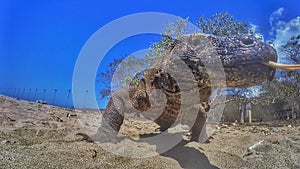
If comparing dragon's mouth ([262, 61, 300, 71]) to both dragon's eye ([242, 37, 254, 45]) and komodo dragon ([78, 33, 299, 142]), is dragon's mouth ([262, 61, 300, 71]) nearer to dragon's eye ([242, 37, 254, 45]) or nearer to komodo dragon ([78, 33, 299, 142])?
komodo dragon ([78, 33, 299, 142])

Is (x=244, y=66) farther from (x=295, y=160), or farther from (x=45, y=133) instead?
(x=45, y=133)

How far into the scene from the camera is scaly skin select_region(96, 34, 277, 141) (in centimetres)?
218

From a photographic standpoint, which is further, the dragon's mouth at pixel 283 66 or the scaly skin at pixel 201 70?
the scaly skin at pixel 201 70

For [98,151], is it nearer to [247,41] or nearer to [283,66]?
[247,41]

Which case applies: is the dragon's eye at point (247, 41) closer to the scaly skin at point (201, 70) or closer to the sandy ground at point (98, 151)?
the scaly skin at point (201, 70)

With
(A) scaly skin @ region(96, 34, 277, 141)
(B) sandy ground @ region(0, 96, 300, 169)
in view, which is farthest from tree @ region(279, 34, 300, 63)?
(A) scaly skin @ region(96, 34, 277, 141)

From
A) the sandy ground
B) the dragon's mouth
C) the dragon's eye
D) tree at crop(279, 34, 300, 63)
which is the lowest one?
the sandy ground

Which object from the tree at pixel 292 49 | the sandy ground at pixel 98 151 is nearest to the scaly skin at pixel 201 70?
the sandy ground at pixel 98 151

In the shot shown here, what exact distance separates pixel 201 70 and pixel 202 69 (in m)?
0.02

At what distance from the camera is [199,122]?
4.16m

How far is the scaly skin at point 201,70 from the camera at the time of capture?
7.14 ft

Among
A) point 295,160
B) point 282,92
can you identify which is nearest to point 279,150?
point 295,160

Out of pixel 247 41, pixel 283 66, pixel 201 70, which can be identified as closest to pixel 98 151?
pixel 201 70

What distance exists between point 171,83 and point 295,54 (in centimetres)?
1562
